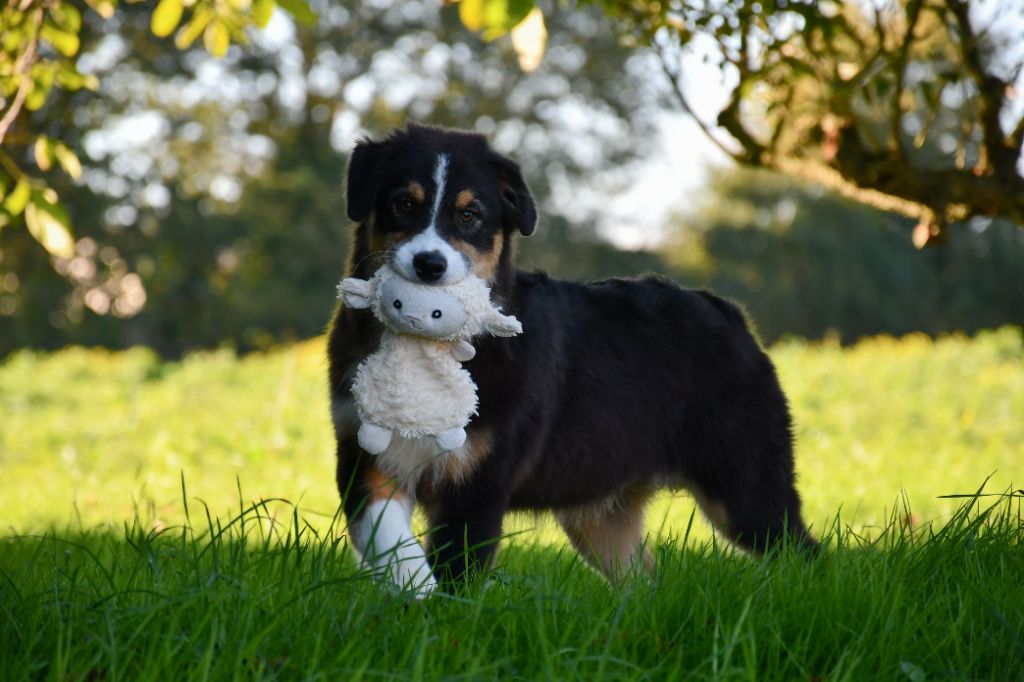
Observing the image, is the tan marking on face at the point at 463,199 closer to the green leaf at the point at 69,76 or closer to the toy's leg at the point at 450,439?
the toy's leg at the point at 450,439

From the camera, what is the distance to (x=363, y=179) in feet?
13.7

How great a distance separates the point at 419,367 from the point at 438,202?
591 mm

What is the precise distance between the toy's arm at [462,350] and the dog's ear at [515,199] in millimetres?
624

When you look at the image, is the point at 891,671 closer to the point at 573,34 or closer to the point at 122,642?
the point at 122,642

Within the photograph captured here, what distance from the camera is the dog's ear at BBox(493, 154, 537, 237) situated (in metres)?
4.30

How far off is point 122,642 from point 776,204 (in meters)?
50.4

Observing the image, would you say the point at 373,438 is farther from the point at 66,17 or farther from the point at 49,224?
the point at 66,17

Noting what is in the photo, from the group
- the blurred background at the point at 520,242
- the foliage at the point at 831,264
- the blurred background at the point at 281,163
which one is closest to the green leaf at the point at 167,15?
the blurred background at the point at 520,242

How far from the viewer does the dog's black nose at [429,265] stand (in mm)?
3701

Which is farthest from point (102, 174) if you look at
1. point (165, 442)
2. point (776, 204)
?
point (776, 204)

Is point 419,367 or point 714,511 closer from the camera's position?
point 419,367

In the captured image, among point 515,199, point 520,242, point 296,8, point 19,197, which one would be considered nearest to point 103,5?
point 19,197

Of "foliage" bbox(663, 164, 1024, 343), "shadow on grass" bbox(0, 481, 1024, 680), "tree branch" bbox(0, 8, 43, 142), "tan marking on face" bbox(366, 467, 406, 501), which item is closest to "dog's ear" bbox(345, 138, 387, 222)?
→ "tan marking on face" bbox(366, 467, 406, 501)

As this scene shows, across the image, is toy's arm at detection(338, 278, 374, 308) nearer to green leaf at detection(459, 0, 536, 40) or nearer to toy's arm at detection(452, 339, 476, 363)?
toy's arm at detection(452, 339, 476, 363)
